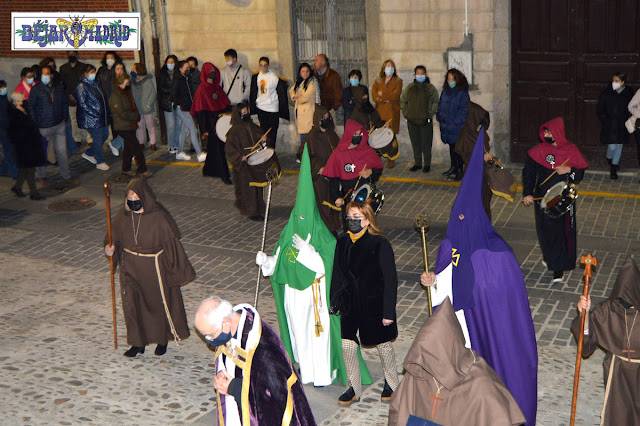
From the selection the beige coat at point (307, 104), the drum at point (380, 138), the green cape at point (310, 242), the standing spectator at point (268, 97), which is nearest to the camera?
the green cape at point (310, 242)

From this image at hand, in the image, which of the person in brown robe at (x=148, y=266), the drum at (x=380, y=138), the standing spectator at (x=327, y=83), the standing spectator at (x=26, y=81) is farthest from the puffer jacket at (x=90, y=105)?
the person in brown robe at (x=148, y=266)

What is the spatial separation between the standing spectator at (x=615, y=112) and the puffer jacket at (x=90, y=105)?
9.30 m

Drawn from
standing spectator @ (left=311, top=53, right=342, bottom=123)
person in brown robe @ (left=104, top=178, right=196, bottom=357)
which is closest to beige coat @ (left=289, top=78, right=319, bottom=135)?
standing spectator @ (left=311, top=53, right=342, bottom=123)

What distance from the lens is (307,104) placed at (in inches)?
645

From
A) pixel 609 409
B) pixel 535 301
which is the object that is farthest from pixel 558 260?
pixel 609 409

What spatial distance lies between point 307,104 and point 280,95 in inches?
29.7

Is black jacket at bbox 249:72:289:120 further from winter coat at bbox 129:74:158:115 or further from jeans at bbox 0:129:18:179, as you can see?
jeans at bbox 0:129:18:179

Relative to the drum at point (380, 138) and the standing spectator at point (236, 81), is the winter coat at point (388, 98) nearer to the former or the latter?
the drum at point (380, 138)

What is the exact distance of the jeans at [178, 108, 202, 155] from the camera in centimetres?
1759

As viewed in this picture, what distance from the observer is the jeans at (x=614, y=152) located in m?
14.7

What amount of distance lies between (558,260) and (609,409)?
149 inches

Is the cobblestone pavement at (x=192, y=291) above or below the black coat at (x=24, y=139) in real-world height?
below

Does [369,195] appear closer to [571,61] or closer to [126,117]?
[571,61]

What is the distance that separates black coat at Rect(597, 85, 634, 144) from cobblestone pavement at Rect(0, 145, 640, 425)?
739 millimetres
